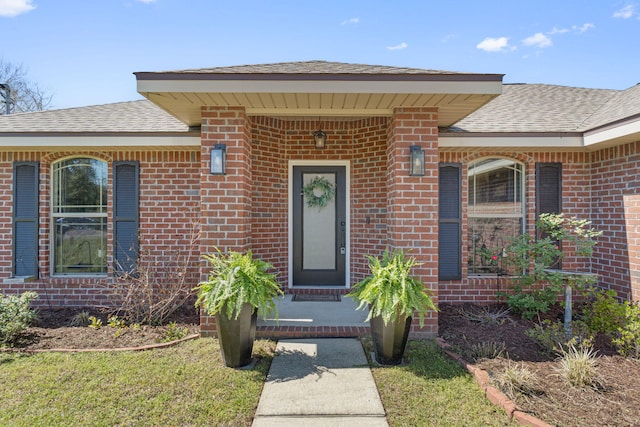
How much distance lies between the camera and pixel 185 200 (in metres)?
5.67

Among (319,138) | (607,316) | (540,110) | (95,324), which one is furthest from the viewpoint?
(540,110)

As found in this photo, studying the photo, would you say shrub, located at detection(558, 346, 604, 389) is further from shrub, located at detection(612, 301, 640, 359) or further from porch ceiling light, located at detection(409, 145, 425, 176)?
porch ceiling light, located at detection(409, 145, 425, 176)

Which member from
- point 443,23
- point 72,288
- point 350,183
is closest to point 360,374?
point 350,183

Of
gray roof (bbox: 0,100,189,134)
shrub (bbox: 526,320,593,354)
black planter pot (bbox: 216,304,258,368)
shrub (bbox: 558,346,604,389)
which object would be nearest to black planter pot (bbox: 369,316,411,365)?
black planter pot (bbox: 216,304,258,368)

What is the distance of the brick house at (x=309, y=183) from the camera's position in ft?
14.4

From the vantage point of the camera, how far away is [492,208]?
5793 millimetres

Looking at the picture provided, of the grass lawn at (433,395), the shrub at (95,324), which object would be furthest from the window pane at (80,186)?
the grass lawn at (433,395)

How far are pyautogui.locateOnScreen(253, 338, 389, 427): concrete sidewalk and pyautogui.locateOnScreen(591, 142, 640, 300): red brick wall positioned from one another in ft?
12.9

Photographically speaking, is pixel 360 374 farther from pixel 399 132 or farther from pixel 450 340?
pixel 399 132

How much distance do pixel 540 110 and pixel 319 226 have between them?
439 cm

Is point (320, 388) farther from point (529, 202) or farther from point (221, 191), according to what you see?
point (529, 202)

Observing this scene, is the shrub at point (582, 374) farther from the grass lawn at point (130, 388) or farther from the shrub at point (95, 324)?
the shrub at point (95, 324)

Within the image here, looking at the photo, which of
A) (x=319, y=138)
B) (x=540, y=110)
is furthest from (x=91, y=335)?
(x=540, y=110)

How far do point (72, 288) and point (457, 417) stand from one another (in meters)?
5.70
